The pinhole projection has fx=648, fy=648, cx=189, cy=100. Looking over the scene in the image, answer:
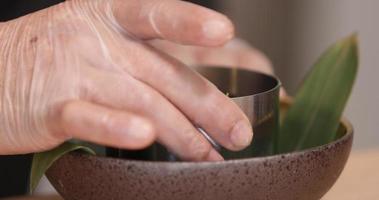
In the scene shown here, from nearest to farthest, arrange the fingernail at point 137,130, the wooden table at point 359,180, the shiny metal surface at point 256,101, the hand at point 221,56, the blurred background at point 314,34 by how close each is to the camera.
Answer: the fingernail at point 137,130, the shiny metal surface at point 256,101, the wooden table at point 359,180, the hand at point 221,56, the blurred background at point 314,34

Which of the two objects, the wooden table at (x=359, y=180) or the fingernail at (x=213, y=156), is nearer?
the fingernail at (x=213, y=156)

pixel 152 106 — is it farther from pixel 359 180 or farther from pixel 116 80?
pixel 359 180

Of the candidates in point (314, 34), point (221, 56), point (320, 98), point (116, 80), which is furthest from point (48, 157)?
point (314, 34)

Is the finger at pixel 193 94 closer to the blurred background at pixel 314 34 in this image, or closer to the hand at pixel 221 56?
the hand at pixel 221 56

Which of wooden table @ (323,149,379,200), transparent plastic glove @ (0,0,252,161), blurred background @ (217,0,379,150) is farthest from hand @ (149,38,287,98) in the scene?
blurred background @ (217,0,379,150)

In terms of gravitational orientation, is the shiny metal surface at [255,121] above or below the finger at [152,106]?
below

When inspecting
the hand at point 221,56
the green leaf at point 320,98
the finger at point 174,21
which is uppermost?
the finger at point 174,21

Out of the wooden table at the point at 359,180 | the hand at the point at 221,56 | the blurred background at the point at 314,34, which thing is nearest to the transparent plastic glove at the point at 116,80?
the wooden table at the point at 359,180
